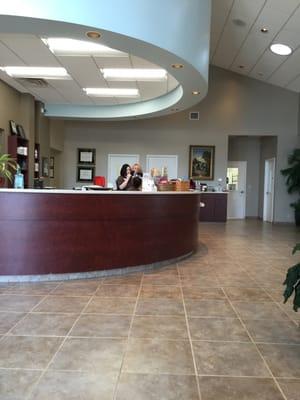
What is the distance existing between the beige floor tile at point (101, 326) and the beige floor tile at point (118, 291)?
56cm

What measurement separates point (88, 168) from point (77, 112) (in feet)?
6.75

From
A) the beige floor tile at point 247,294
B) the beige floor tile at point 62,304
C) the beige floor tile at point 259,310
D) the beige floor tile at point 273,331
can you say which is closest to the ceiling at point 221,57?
the beige floor tile at point 62,304

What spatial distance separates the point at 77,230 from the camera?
396 cm

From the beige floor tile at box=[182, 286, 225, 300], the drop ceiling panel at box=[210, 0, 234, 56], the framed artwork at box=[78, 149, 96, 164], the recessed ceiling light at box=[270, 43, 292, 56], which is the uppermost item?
the drop ceiling panel at box=[210, 0, 234, 56]

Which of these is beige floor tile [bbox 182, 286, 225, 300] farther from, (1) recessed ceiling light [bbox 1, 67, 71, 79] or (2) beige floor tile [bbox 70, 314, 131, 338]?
(1) recessed ceiling light [bbox 1, 67, 71, 79]

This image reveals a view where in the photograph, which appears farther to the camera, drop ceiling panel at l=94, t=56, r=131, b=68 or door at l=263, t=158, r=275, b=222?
door at l=263, t=158, r=275, b=222

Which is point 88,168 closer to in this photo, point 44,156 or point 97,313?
point 44,156

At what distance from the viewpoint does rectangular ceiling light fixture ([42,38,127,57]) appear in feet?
16.7

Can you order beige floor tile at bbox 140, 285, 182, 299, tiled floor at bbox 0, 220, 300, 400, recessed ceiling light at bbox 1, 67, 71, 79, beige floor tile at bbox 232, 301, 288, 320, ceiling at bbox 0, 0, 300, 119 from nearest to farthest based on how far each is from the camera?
tiled floor at bbox 0, 220, 300, 400
beige floor tile at bbox 232, 301, 288, 320
beige floor tile at bbox 140, 285, 182, 299
ceiling at bbox 0, 0, 300, 119
recessed ceiling light at bbox 1, 67, 71, 79

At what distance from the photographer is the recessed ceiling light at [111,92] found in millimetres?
7805

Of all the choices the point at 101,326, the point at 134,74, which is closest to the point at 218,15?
the point at 134,74

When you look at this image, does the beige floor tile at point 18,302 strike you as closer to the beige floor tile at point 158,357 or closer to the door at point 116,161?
the beige floor tile at point 158,357

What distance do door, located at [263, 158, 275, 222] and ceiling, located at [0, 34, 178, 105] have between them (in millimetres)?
4907

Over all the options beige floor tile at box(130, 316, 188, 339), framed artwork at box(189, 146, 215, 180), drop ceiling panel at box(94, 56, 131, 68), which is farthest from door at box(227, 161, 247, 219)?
beige floor tile at box(130, 316, 188, 339)
